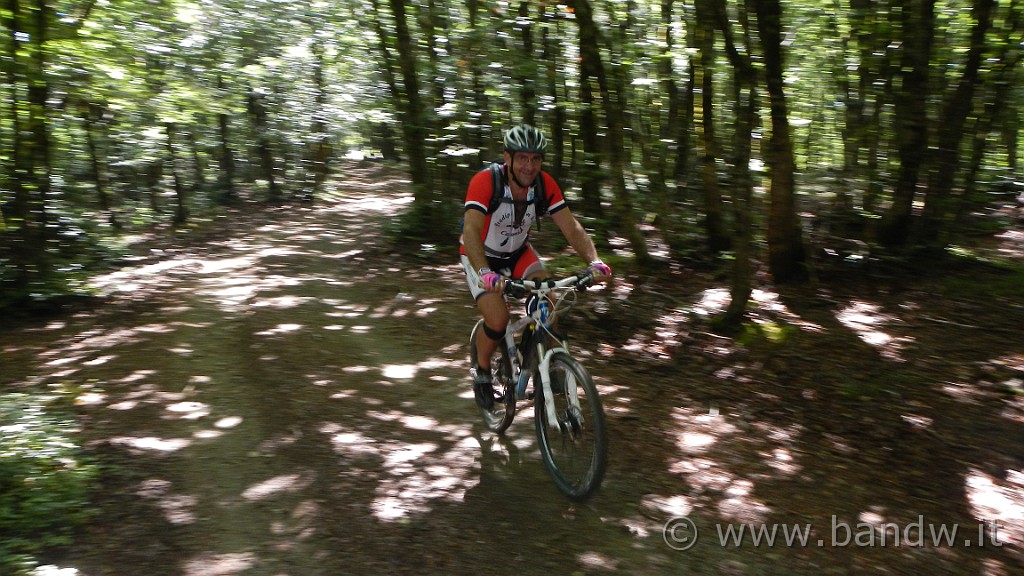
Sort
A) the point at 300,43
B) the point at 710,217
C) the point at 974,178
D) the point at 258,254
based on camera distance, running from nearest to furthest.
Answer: the point at 974,178 < the point at 710,217 < the point at 258,254 < the point at 300,43

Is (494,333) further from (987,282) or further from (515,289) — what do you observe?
(987,282)

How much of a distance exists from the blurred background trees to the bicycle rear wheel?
328 centimetres

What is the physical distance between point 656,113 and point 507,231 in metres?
6.06

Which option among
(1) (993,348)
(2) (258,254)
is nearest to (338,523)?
(1) (993,348)

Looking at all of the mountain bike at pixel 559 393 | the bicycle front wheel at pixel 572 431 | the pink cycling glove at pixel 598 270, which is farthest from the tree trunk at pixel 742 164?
the bicycle front wheel at pixel 572 431

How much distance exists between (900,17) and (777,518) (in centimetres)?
614

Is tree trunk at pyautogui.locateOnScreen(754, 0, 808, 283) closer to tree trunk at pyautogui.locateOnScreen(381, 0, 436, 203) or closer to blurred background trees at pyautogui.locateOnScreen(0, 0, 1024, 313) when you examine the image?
blurred background trees at pyautogui.locateOnScreen(0, 0, 1024, 313)

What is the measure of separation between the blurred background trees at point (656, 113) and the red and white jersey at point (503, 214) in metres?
3.02

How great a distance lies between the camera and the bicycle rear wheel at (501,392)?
603 centimetres

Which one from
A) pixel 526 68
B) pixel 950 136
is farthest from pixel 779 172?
pixel 526 68

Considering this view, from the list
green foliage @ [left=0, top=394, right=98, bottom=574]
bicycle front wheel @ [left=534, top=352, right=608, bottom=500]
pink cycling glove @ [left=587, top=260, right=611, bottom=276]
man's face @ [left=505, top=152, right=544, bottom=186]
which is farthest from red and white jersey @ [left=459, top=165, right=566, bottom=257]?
green foliage @ [left=0, top=394, right=98, bottom=574]

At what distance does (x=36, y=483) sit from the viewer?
5.05 metres

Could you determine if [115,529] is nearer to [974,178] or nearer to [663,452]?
[663,452]

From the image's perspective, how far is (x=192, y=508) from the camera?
199 inches
